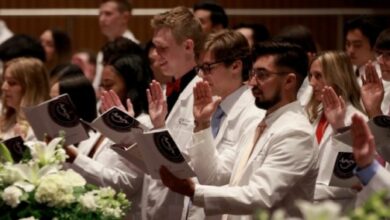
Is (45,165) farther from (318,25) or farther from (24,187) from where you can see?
(318,25)

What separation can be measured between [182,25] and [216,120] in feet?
1.96

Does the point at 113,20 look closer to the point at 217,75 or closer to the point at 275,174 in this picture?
the point at 217,75

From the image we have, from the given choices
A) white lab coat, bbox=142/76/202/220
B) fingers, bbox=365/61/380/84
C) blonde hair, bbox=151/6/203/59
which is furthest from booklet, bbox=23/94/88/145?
fingers, bbox=365/61/380/84

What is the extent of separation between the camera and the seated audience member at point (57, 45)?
34.0 ft

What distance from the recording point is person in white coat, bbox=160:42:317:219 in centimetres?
502

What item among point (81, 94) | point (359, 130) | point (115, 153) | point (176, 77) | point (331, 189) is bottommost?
point (331, 189)

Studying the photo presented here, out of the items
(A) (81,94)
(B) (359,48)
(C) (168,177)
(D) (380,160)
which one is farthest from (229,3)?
(C) (168,177)

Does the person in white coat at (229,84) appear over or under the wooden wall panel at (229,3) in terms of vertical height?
over

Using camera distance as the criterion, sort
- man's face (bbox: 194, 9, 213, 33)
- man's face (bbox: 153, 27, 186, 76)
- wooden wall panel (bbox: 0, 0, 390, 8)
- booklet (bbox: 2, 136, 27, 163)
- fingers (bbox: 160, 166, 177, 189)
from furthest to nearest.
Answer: wooden wall panel (bbox: 0, 0, 390, 8), man's face (bbox: 194, 9, 213, 33), man's face (bbox: 153, 27, 186, 76), booklet (bbox: 2, 136, 27, 163), fingers (bbox: 160, 166, 177, 189)

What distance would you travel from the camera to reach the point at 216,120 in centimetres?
607

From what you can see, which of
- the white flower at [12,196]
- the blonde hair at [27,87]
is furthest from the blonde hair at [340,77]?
Answer: the white flower at [12,196]

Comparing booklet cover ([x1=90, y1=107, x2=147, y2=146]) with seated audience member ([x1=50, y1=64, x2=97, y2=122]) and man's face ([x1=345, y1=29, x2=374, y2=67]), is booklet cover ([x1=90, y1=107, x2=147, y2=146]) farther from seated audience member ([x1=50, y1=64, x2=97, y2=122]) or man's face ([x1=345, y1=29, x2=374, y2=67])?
man's face ([x1=345, y1=29, x2=374, y2=67])

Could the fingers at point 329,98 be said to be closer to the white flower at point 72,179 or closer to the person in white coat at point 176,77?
the person in white coat at point 176,77

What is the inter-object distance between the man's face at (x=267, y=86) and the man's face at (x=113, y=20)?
480 cm
